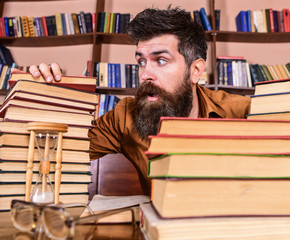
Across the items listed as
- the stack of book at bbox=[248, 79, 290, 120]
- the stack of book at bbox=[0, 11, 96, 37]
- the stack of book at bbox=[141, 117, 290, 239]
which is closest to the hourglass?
the stack of book at bbox=[141, 117, 290, 239]

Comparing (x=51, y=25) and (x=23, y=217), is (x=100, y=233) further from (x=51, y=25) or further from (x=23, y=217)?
(x=51, y=25)

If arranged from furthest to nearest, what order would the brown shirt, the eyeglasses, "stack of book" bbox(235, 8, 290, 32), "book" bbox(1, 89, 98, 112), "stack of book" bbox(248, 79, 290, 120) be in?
"stack of book" bbox(235, 8, 290, 32) < the brown shirt < "book" bbox(1, 89, 98, 112) < "stack of book" bbox(248, 79, 290, 120) < the eyeglasses

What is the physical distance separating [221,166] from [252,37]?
262cm

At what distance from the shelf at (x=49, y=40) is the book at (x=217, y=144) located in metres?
2.37

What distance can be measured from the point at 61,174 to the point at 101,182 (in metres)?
1.16

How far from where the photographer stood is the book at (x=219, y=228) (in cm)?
41

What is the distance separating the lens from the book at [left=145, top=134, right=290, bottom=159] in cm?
44

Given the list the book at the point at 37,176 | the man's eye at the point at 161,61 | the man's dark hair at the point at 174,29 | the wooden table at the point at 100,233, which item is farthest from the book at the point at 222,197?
the man's dark hair at the point at 174,29

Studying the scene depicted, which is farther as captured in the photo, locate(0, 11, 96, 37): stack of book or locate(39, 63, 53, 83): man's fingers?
locate(0, 11, 96, 37): stack of book

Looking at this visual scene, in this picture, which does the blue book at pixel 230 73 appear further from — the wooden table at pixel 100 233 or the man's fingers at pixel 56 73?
the wooden table at pixel 100 233

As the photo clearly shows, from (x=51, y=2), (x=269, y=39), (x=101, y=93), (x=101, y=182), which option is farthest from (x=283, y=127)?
(x=51, y=2)

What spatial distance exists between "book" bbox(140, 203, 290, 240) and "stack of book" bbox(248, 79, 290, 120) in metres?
0.27

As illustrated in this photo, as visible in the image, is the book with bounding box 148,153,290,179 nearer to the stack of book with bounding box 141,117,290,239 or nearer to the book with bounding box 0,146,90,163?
the stack of book with bounding box 141,117,290,239

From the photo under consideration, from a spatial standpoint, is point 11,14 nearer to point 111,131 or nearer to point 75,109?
point 111,131
